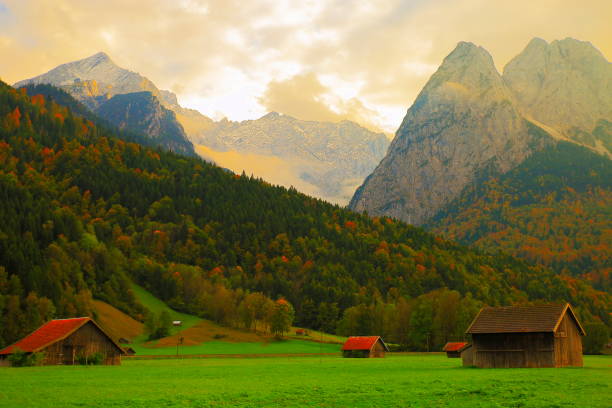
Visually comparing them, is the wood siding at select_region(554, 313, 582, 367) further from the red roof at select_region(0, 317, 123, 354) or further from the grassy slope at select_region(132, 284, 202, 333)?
the grassy slope at select_region(132, 284, 202, 333)

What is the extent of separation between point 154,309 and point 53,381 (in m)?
140

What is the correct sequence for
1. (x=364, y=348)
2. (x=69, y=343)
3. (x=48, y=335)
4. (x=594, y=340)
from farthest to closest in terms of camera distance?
(x=594, y=340) → (x=364, y=348) → (x=48, y=335) → (x=69, y=343)

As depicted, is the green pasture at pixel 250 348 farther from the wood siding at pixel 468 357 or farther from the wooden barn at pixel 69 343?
the wood siding at pixel 468 357

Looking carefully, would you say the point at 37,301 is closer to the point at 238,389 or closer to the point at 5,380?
the point at 5,380

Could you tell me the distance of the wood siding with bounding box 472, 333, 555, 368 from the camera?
70.2m

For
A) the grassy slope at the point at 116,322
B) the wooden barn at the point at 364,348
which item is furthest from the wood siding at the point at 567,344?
the grassy slope at the point at 116,322

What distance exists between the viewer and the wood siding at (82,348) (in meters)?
78.7

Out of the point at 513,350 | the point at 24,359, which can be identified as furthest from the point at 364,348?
the point at 24,359

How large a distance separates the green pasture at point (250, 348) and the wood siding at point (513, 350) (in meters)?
61.6

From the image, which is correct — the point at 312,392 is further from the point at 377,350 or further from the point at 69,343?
the point at 377,350

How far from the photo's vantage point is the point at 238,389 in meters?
42.3

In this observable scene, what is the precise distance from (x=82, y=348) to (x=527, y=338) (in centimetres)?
5176

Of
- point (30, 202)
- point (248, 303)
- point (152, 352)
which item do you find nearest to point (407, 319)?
point (248, 303)

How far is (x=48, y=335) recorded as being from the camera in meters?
80.1
